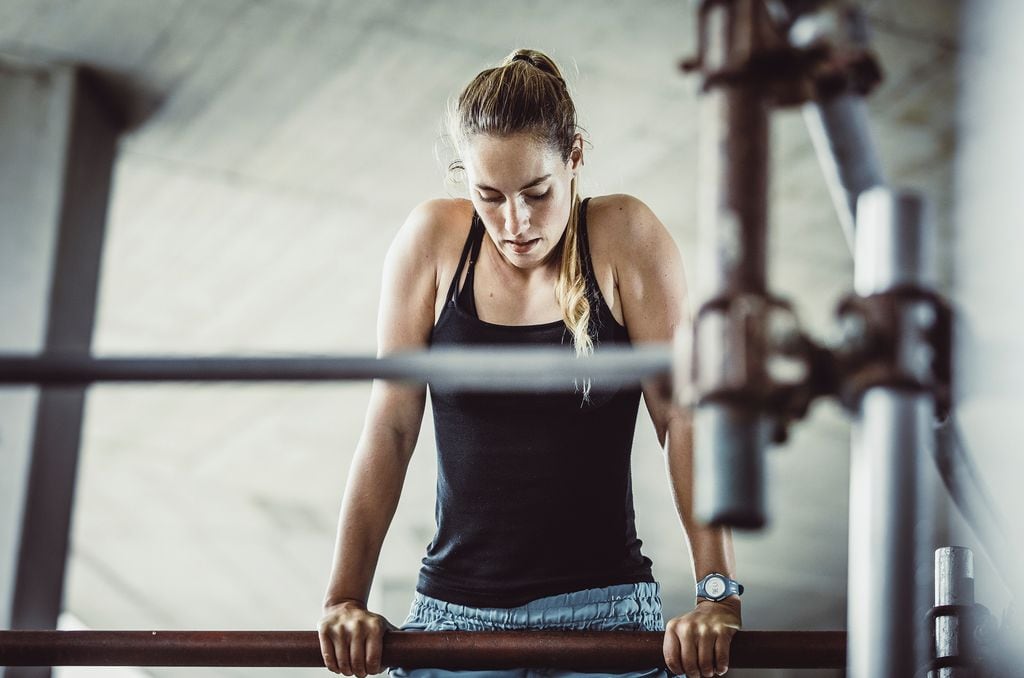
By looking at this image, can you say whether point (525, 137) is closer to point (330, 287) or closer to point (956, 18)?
point (956, 18)

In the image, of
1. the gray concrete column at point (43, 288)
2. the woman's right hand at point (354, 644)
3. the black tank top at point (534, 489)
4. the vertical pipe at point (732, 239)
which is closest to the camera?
the vertical pipe at point (732, 239)

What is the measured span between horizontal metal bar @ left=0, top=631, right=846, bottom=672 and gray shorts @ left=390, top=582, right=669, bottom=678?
254mm

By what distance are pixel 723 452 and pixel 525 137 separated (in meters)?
1.18

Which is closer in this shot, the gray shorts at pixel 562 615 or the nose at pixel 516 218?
the gray shorts at pixel 562 615

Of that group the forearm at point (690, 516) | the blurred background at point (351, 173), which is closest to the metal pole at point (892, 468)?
the forearm at point (690, 516)

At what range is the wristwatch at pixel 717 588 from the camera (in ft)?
5.13

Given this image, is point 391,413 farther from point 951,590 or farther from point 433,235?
point 951,590

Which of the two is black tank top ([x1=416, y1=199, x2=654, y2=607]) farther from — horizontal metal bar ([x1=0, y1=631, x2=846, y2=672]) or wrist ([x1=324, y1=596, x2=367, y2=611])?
horizontal metal bar ([x1=0, y1=631, x2=846, y2=672])

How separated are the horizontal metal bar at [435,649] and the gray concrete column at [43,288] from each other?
11.0 feet

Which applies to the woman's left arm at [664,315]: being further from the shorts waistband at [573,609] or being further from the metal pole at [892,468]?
the metal pole at [892,468]

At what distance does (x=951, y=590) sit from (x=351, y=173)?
15.3ft

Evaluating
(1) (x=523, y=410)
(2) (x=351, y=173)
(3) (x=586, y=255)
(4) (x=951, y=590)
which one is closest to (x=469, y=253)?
(3) (x=586, y=255)

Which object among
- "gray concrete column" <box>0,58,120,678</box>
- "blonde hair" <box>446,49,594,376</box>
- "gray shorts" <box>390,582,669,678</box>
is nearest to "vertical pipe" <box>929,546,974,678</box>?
"gray shorts" <box>390,582,669,678</box>

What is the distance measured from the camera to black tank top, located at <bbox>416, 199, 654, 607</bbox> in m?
1.78
